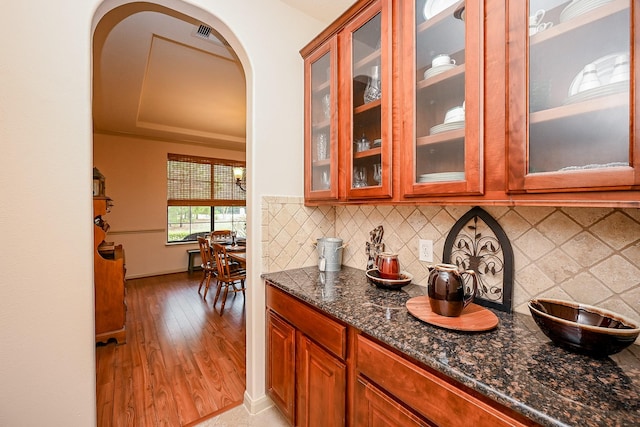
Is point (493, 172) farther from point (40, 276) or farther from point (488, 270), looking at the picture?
point (40, 276)

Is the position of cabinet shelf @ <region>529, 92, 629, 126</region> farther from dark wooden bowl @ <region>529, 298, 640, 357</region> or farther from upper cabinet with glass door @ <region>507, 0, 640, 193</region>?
dark wooden bowl @ <region>529, 298, 640, 357</region>

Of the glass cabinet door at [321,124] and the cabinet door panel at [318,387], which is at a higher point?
the glass cabinet door at [321,124]

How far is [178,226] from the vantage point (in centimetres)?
557

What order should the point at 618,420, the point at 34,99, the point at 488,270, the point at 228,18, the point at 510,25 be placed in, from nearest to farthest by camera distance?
1. the point at 618,420
2. the point at 510,25
3. the point at 34,99
4. the point at 488,270
5. the point at 228,18

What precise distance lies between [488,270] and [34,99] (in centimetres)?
207

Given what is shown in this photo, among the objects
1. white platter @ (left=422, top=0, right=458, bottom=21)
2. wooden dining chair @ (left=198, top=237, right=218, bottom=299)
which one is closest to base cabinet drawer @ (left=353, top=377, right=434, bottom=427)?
white platter @ (left=422, top=0, right=458, bottom=21)

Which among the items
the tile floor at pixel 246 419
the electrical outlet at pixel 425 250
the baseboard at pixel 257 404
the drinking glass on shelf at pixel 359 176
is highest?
the drinking glass on shelf at pixel 359 176

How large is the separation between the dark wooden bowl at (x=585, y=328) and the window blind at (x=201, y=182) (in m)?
5.81

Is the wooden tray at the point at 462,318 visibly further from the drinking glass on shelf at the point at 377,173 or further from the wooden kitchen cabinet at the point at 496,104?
the drinking glass on shelf at the point at 377,173

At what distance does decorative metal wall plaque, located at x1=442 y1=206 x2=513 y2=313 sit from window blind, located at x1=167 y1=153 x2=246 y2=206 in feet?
17.7

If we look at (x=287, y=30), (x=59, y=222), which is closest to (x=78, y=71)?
(x=59, y=222)

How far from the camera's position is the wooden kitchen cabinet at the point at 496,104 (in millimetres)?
728

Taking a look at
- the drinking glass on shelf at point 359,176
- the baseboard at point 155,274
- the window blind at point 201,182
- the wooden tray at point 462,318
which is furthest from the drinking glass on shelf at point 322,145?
the baseboard at point 155,274

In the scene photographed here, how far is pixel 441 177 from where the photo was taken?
1.12 metres
